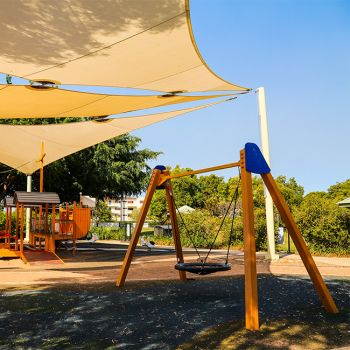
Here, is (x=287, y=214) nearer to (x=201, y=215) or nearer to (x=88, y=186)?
(x=201, y=215)

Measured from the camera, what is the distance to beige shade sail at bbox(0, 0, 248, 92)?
4.67 meters

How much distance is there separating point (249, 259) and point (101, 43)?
3511 millimetres

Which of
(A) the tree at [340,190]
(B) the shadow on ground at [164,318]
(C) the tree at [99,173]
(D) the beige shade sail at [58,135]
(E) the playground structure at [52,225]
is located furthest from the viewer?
(A) the tree at [340,190]

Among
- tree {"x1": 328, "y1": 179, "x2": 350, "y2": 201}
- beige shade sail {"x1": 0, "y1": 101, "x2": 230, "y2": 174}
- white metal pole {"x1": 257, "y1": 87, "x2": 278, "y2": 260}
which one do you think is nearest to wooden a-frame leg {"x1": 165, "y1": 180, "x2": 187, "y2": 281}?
beige shade sail {"x1": 0, "y1": 101, "x2": 230, "y2": 174}

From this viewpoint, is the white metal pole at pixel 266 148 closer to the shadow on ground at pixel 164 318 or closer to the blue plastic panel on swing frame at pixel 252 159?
the shadow on ground at pixel 164 318

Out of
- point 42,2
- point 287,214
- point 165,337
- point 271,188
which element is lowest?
point 165,337

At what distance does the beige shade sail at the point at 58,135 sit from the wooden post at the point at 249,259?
15.9 feet

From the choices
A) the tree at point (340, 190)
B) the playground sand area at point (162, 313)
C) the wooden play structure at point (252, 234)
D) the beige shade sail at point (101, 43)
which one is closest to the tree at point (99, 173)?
the playground sand area at point (162, 313)

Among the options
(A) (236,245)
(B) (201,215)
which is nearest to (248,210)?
(A) (236,245)

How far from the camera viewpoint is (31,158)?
14.8 m

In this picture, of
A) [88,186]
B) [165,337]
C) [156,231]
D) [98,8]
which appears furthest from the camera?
[156,231]

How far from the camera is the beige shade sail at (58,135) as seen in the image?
1075 centimetres

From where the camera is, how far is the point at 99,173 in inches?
962

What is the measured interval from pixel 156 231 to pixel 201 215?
23.5 ft
